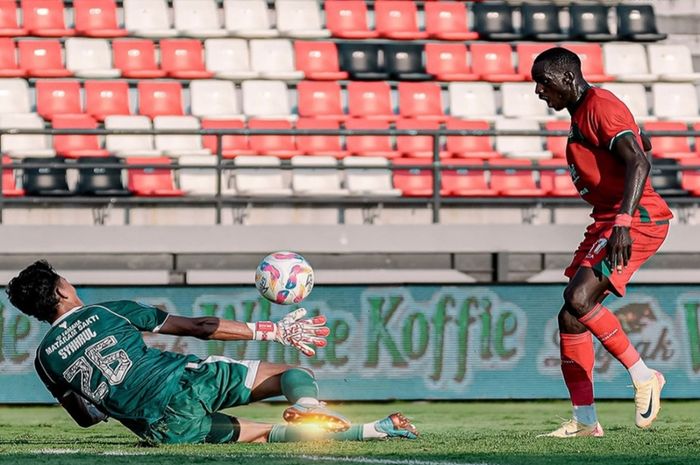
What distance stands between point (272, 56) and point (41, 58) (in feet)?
9.45

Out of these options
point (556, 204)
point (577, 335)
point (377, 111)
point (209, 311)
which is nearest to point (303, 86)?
point (377, 111)

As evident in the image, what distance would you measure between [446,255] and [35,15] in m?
7.31

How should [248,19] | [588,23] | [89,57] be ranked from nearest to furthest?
1. [89,57]
2. [248,19]
3. [588,23]

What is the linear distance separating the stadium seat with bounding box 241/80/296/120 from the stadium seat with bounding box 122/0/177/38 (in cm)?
152

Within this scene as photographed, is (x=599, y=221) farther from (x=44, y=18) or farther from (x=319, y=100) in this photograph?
(x=44, y=18)

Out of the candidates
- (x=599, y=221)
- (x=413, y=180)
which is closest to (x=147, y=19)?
(x=413, y=180)

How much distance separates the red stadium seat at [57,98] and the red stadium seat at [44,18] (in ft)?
3.49

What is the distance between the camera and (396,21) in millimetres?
16938

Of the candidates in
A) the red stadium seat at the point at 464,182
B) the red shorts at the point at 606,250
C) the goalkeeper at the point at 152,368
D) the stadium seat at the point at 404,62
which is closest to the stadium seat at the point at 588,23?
the stadium seat at the point at 404,62

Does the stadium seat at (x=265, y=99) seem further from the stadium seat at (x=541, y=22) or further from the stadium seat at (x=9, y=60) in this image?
the stadium seat at (x=541, y=22)

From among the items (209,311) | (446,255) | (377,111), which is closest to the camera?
(209,311)

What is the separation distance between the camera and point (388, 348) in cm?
1066

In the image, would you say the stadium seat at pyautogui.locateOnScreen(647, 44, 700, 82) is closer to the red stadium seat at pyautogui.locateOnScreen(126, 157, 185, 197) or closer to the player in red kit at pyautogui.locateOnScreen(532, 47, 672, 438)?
the red stadium seat at pyautogui.locateOnScreen(126, 157, 185, 197)

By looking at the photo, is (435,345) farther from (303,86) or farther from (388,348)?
(303,86)
